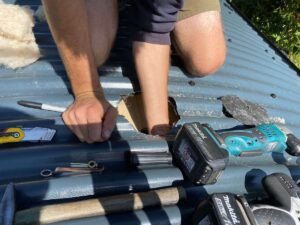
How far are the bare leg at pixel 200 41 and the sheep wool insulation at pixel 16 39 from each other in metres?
0.64

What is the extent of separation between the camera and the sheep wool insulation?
1.77 metres

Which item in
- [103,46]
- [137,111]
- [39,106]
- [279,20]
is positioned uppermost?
[103,46]

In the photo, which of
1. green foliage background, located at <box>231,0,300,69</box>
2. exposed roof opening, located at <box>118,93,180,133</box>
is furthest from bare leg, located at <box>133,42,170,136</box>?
green foliage background, located at <box>231,0,300,69</box>

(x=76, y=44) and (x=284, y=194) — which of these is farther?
(x=76, y=44)

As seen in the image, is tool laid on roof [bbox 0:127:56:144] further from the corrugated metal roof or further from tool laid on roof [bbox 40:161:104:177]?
tool laid on roof [bbox 40:161:104:177]

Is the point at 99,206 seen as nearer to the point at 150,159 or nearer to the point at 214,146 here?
the point at 150,159

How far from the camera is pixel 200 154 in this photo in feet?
4.26

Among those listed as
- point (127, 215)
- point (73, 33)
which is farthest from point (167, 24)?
point (127, 215)

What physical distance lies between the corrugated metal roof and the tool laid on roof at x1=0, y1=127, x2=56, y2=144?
21 millimetres

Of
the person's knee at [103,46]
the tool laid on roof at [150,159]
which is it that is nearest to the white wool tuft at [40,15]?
the person's knee at [103,46]

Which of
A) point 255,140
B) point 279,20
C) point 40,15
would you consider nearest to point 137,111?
point 255,140

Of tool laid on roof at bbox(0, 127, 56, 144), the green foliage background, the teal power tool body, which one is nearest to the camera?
tool laid on roof at bbox(0, 127, 56, 144)

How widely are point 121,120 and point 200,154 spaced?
0.40 metres

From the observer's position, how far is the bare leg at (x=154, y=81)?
1.75 meters
